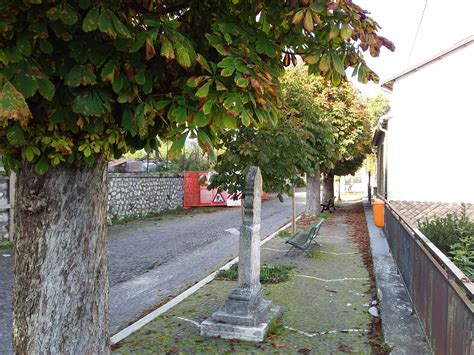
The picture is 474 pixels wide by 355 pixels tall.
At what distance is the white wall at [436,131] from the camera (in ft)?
52.3

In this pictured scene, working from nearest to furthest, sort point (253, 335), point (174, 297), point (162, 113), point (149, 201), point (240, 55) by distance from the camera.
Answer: point (240, 55) → point (162, 113) → point (253, 335) → point (174, 297) → point (149, 201)

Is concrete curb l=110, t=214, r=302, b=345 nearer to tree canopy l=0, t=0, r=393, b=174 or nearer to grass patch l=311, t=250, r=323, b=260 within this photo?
grass patch l=311, t=250, r=323, b=260

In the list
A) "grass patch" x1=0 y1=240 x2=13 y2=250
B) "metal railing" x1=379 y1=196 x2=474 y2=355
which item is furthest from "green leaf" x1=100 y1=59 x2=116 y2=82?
"grass patch" x1=0 y1=240 x2=13 y2=250

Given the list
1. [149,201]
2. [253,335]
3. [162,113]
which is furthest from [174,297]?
[149,201]

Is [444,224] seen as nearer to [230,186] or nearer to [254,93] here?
[230,186]

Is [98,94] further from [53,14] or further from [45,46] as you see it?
[53,14]

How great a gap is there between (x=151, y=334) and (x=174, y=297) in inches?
73.8

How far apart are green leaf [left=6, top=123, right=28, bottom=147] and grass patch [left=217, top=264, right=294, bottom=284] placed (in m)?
A: 6.39

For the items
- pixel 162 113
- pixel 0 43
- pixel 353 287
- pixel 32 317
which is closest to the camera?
pixel 0 43

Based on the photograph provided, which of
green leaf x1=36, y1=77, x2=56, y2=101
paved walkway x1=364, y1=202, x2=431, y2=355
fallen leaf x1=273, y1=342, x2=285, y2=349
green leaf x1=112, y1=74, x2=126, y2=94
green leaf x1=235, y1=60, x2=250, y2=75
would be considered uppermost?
green leaf x1=235, y1=60, x2=250, y2=75

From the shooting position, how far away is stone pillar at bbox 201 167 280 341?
559cm

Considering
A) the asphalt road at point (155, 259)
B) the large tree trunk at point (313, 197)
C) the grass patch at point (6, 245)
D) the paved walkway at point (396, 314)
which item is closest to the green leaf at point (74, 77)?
the asphalt road at point (155, 259)

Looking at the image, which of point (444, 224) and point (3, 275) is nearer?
point (444, 224)

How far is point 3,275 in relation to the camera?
29.1 ft
